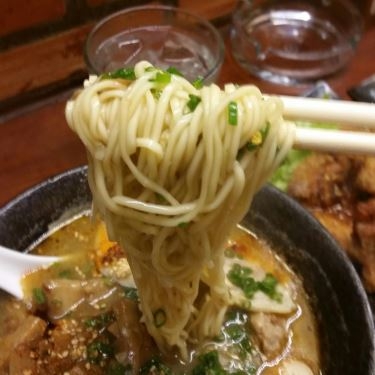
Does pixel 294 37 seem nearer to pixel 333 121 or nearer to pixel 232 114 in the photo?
pixel 333 121

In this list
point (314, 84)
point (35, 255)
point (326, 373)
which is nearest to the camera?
point (326, 373)

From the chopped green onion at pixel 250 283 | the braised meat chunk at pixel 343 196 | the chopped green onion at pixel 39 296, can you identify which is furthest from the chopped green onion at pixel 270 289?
the chopped green onion at pixel 39 296

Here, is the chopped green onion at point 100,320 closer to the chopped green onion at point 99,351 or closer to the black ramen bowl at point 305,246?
the chopped green onion at point 99,351

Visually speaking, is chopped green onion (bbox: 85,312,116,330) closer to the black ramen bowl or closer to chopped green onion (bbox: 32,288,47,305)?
chopped green onion (bbox: 32,288,47,305)

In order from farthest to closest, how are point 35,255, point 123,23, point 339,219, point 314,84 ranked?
point 314,84 < point 123,23 < point 339,219 < point 35,255

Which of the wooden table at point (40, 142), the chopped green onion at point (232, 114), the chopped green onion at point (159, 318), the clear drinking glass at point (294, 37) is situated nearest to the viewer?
the chopped green onion at point (232, 114)

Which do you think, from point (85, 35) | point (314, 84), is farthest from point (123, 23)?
point (314, 84)

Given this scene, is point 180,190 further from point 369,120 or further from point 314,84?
point 314,84
